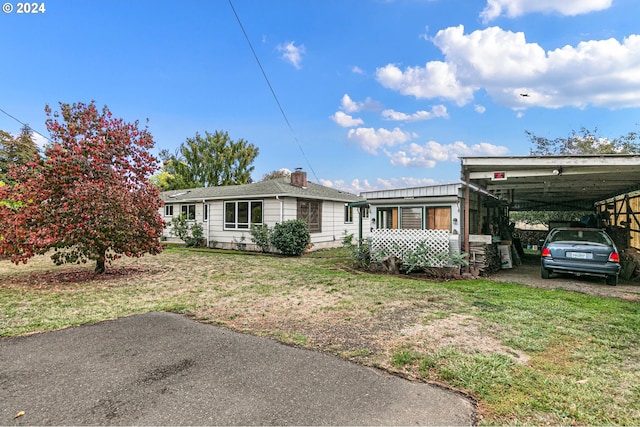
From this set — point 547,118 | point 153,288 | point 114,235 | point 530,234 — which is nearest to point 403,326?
point 153,288

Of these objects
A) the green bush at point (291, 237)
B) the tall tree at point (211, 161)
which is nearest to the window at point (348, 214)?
the green bush at point (291, 237)

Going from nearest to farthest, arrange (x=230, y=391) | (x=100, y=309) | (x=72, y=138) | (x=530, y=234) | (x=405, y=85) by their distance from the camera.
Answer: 1. (x=230, y=391)
2. (x=100, y=309)
3. (x=72, y=138)
4. (x=405, y=85)
5. (x=530, y=234)

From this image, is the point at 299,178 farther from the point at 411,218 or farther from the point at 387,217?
the point at 411,218

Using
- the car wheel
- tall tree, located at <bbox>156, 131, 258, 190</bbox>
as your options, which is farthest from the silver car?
tall tree, located at <bbox>156, 131, 258, 190</bbox>

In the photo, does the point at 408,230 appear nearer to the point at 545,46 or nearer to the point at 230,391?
the point at 230,391

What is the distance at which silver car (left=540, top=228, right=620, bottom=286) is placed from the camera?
25.5 ft

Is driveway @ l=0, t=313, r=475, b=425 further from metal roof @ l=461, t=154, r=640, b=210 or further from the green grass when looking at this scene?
metal roof @ l=461, t=154, r=640, b=210

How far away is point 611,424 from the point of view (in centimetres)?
242

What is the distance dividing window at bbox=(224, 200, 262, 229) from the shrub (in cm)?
79

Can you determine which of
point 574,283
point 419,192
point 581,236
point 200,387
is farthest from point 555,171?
point 200,387

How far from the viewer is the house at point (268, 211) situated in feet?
51.1

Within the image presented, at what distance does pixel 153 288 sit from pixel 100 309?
189cm

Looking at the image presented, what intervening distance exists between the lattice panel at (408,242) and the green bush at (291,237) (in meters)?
4.48

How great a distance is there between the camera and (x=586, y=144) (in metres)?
23.8
